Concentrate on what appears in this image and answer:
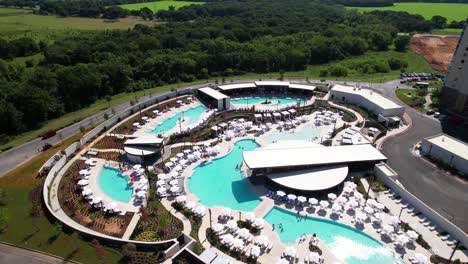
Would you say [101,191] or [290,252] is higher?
[290,252]

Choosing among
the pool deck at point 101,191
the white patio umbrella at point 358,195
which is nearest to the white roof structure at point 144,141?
the pool deck at point 101,191

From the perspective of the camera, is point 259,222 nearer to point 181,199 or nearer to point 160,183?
point 181,199

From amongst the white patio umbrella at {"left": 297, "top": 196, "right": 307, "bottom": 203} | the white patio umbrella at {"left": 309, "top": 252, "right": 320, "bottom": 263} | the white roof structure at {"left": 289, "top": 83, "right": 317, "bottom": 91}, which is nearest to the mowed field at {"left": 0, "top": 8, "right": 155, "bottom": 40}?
the white roof structure at {"left": 289, "top": 83, "right": 317, "bottom": 91}

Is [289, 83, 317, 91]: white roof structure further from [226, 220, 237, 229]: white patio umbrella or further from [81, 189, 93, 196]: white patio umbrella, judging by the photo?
[81, 189, 93, 196]: white patio umbrella

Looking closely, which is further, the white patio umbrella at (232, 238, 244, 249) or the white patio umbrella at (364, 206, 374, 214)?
the white patio umbrella at (364, 206, 374, 214)

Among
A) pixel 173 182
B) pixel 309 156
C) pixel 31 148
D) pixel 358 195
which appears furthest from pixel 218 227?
pixel 31 148

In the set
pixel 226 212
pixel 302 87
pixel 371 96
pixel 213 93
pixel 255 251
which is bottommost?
pixel 255 251
